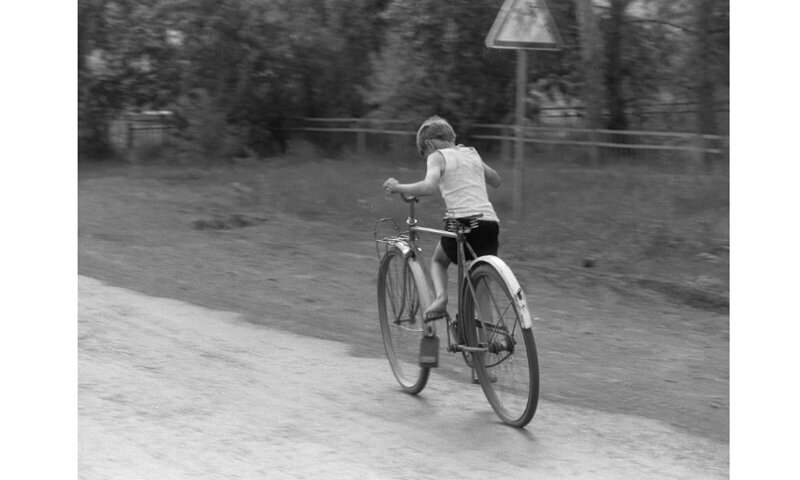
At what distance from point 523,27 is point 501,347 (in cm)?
681

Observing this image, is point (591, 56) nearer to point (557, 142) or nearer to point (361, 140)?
point (557, 142)

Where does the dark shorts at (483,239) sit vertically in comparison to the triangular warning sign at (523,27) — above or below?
below

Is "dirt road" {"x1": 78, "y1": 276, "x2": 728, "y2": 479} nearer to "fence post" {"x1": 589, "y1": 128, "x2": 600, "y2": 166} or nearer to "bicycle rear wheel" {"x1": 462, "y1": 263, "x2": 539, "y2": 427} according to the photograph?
"bicycle rear wheel" {"x1": 462, "y1": 263, "x2": 539, "y2": 427}

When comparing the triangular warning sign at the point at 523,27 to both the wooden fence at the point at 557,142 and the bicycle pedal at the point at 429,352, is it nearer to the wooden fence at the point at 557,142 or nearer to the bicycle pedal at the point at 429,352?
the wooden fence at the point at 557,142

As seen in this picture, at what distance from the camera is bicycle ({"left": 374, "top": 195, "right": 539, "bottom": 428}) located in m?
6.31

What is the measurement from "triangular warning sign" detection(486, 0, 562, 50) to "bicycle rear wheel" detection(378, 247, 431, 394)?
554 cm

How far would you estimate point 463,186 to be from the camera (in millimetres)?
6820

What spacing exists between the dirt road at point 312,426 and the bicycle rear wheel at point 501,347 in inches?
5.6

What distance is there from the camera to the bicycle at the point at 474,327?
631 cm

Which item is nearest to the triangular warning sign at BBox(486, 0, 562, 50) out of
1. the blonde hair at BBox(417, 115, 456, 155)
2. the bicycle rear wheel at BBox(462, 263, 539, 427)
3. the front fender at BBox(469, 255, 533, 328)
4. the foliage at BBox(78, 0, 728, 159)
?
the foliage at BBox(78, 0, 728, 159)

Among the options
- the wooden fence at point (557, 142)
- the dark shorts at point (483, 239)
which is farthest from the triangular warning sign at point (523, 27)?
the dark shorts at point (483, 239)
